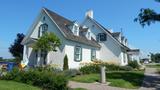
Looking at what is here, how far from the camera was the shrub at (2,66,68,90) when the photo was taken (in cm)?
1473

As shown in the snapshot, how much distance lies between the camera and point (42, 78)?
50.2ft

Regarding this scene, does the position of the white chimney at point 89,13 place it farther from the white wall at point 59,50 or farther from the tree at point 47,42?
the tree at point 47,42

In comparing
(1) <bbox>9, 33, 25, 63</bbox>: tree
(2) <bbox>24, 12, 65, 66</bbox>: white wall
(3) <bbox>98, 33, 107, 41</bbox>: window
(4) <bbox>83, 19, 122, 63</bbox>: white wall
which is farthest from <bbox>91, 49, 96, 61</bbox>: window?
(1) <bbox>9, 33, 25, 63</bbox>: tree

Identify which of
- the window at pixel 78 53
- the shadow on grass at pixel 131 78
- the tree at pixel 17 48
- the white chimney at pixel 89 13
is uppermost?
the white chimney at pixel 89 13

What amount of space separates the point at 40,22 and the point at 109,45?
11907 millimetres

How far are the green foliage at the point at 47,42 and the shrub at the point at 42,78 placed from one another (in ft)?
33.3

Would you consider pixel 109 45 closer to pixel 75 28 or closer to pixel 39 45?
pixel 75 28

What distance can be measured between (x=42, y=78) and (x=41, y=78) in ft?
0.26

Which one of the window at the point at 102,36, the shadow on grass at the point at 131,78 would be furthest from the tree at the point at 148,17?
the window at the point at 102,36

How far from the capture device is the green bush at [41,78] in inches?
580

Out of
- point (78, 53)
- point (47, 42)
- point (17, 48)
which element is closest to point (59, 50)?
point (47, 42)

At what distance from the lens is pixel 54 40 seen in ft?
89.3

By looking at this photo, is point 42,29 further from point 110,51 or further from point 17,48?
point 17,48

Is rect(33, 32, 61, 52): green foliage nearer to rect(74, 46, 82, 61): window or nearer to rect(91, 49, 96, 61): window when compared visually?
rect(74, 46, 82, 61): window
